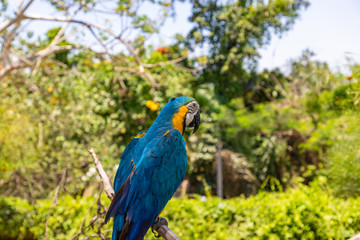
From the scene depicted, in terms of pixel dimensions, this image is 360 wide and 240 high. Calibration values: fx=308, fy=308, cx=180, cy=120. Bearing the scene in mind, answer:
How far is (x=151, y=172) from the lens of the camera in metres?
1.40

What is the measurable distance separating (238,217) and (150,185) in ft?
6.95

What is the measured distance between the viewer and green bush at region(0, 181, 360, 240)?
9.13ft

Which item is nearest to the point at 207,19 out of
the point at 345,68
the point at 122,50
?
the point at 122,50

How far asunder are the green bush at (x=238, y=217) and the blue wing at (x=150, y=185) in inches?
36.1

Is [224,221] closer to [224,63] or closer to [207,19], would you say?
[224,63]

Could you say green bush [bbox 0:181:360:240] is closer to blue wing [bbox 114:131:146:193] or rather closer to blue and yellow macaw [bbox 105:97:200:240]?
blue wing [bbox 114:131:146:193]

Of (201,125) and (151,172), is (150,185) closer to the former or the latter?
(151,172)

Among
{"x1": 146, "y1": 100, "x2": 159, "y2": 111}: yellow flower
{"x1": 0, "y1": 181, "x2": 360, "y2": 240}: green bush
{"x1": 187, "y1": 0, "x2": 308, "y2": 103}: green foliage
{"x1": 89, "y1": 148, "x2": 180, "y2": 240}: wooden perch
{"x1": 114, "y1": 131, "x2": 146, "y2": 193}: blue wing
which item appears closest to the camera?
{"x1": 89, "y1": 148, "x2": 180, "y2": 240}: wooden perch

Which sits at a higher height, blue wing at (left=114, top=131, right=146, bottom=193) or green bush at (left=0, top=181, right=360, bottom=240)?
blue wing at (left=114, top=131, right=146, bottom=193)

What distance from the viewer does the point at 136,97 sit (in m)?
5.56

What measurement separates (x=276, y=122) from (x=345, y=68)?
208 centimetres

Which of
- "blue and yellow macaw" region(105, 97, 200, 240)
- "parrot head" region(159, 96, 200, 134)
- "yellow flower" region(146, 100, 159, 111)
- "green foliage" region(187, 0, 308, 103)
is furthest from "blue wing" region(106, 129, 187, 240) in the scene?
"green foliage" region(187, 0, 308, 103)

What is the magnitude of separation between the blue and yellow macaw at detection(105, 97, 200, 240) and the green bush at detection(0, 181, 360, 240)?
863mm

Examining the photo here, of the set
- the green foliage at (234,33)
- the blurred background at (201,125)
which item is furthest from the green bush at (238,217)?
the green foliage at (234,33)
